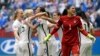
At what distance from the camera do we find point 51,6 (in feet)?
92.5

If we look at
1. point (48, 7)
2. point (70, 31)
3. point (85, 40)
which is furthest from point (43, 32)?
point (48, 7)

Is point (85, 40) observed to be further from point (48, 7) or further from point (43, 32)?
point (48, 7)

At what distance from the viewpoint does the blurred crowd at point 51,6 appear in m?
27.4

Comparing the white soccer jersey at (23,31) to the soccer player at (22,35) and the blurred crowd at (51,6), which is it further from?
the blurred crowd at (51,6)

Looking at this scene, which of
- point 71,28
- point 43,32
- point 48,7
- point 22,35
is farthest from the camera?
point 48,7

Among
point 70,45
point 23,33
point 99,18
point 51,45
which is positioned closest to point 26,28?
point 23,33

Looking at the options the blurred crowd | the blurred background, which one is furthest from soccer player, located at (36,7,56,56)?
the blurred crowd

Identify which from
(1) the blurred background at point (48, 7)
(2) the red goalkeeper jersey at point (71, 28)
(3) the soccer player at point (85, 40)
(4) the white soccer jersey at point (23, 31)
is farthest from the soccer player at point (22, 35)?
(1) the blurred background at point (48, 7)

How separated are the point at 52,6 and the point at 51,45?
11476mm

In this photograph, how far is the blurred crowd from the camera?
89.8ft

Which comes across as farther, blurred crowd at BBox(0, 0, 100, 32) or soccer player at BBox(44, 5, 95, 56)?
blurred crowd at BBox(0, 0, 100, 32)

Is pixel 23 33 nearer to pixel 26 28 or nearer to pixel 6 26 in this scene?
pixel 26 28

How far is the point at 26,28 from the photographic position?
16016mm

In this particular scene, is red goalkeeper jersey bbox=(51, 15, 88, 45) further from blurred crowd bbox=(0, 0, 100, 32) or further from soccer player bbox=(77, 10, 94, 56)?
blurred crowd bbox=(0, 0, 100, 32)
